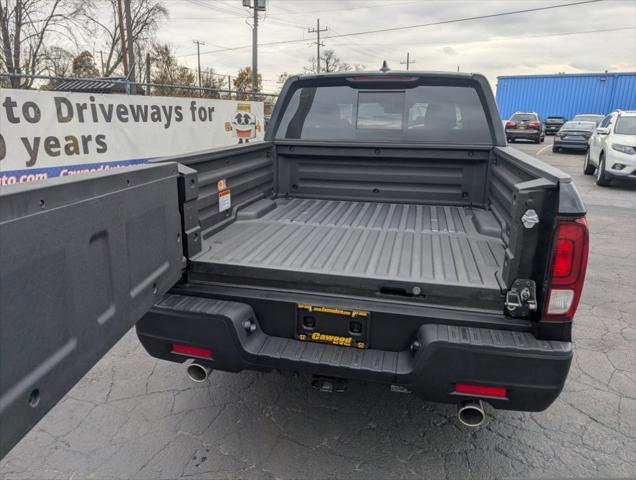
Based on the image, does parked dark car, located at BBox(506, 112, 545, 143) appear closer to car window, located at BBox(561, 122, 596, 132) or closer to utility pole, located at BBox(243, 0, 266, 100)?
car window, located at BBox(561, 122, 596, 132)

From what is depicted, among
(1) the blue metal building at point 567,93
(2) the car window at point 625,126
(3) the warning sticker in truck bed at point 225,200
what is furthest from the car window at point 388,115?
(1) the blue metal building at point 567,93

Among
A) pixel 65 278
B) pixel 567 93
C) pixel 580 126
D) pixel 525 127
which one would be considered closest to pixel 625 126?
pixel 580 126

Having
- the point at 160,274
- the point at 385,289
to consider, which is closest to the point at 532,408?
the point at 385,289

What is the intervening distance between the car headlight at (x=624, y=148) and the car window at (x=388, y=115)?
934 centimetres

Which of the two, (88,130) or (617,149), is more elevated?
(88,130)

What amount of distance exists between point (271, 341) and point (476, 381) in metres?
1.03

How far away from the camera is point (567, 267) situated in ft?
6.50

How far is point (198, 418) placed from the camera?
9.43 feet

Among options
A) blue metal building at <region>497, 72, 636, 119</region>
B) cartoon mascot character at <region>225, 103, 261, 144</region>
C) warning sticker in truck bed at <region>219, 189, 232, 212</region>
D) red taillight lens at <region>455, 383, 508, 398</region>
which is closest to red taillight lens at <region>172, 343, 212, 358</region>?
warning sticker in truck bed at <region>219, 189, 232, 212</region>

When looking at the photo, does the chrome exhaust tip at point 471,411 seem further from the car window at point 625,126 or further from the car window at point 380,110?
the car window at point 625,126

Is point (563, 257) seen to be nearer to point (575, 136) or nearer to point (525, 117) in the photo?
point (575, 136)

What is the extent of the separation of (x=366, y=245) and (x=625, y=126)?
38.9ft

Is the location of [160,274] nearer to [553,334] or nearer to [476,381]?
[476,381]

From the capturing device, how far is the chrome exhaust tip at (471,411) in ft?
7.18
